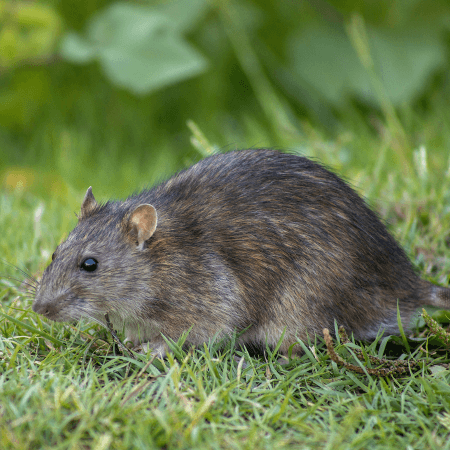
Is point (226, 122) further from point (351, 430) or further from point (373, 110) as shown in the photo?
point (351, 430)

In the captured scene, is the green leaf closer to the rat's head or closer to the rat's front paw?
the rat's head

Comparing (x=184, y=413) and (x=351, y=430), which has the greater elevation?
(x=184, y=413)

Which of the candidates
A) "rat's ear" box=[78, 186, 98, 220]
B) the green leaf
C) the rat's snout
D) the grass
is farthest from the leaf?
the rat's snout

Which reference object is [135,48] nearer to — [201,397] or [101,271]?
[101,271]

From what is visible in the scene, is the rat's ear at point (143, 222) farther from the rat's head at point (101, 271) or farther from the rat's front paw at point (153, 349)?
the rat's front paw at point (153, 349)

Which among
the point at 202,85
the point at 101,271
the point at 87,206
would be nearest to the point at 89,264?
the point at 101,271

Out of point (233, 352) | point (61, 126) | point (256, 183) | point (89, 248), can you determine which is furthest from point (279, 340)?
point (61, 126)
